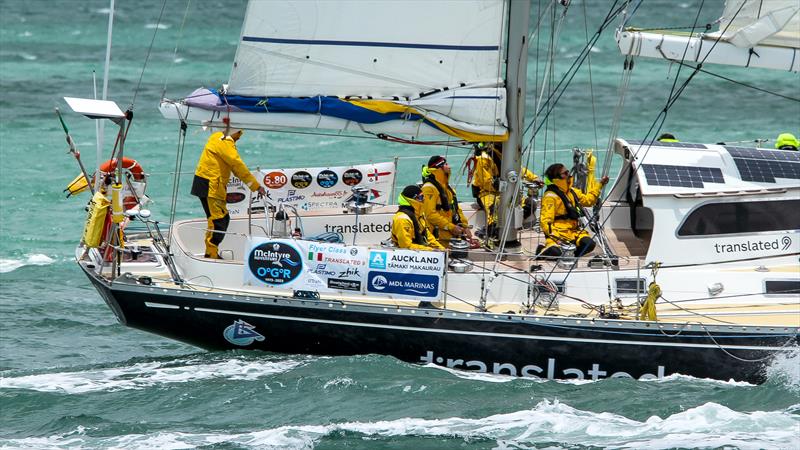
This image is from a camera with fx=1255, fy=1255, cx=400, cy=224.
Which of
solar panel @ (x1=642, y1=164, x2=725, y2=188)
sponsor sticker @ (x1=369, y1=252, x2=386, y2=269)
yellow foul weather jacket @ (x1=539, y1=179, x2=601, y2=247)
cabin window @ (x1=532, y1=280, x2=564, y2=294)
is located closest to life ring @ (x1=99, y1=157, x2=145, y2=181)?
sponsor sticker @ (x1=369, y1=252, x2=386, y2=269)

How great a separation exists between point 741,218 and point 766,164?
2.94 ft

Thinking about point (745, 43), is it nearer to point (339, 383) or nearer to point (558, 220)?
point (558, 220)

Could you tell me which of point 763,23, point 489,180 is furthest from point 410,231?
point 763,23

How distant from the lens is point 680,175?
1542 centimetres

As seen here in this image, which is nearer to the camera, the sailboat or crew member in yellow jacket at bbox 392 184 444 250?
the sailboat

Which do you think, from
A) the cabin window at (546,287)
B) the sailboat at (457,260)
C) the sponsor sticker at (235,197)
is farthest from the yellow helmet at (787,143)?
the sponsor sticker at (235,197)

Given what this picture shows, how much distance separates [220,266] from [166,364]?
5.50 ft

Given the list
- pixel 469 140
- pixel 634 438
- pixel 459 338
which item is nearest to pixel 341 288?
pixel 459 338

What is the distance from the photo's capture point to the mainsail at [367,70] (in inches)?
578

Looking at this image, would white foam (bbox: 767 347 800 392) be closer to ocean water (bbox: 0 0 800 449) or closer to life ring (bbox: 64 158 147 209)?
ocean water (bbox: 0 0 800 449)

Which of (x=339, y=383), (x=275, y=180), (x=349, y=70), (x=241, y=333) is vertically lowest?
(x=339, y=383)

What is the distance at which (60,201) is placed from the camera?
25.6 m

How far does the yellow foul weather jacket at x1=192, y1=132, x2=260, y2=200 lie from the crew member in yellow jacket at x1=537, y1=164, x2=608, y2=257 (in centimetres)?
353

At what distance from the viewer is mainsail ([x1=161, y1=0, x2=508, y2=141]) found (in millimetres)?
14680
